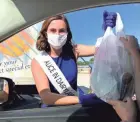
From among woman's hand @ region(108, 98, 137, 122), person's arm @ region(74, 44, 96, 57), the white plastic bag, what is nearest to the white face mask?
person's arm @ region(74, 44, 96, 57)

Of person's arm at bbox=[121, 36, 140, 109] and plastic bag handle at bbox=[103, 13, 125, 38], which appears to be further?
plastic bag handle at bbox=[103, 13, 125, 38]

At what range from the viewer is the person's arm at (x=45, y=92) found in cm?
207

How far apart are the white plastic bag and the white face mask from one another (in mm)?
534

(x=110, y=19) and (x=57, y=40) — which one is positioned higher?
(x=110, y=19)

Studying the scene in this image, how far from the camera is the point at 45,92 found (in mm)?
2146

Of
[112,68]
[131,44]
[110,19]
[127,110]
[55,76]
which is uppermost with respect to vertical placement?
[110,19]

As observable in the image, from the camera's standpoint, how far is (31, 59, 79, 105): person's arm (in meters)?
2.07

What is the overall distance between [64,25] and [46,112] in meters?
0.63

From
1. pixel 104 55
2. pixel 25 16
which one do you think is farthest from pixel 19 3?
pixel 104 55

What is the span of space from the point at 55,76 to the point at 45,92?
11cm

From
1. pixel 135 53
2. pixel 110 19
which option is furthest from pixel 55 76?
pixel 135 53

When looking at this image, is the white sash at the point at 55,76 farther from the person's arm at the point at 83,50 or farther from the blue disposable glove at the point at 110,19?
the blue disposable glove at the point at 110,19

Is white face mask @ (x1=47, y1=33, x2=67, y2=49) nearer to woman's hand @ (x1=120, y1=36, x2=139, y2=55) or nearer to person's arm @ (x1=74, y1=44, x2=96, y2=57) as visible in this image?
person's arm @ (x1=74, y1=44, x2=96, y2=57)

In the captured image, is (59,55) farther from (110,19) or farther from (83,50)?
(110,19)
